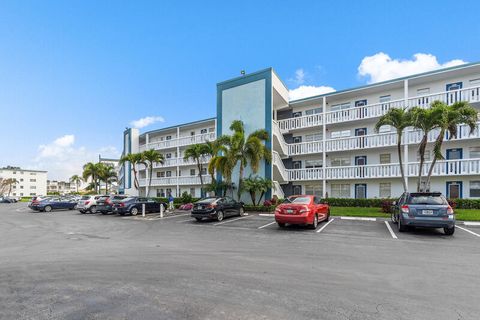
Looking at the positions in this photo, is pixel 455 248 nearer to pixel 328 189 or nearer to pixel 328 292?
pixel 328 292

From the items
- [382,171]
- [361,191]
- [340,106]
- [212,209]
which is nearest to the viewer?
[212,209]

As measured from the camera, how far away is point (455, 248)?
8.50 meters

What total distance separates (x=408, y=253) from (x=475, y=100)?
17.5m

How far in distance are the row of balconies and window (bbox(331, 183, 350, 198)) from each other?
18.8 feet

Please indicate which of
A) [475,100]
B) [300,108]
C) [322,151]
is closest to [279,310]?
[322,151]

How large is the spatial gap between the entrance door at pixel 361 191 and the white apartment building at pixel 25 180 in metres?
109

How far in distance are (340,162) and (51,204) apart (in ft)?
94.3

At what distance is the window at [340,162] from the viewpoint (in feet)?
79.8

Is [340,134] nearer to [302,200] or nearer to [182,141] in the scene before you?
[302,200]

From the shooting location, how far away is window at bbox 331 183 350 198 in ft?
78.7

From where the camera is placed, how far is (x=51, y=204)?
2753cm

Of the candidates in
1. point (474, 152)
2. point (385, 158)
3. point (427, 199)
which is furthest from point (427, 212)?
point (474, 152)

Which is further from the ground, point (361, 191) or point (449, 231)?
point (361, 191)

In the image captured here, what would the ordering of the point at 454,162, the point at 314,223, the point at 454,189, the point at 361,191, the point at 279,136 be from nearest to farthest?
the point at 314,223 → the point at 454,162 → the point at 454,189 → the point at 361,191 → the point at 279,136
